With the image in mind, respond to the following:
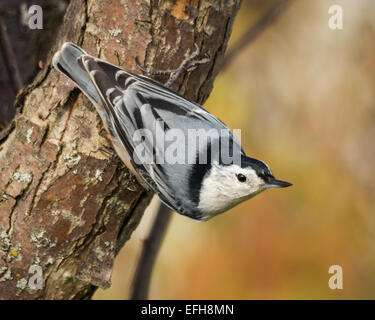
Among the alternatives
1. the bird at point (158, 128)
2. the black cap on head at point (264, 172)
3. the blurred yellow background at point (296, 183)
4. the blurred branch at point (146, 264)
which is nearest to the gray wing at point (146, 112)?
the bird at point (158, 128)

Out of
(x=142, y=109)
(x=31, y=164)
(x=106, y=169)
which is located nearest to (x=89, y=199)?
(x=106, y=169)

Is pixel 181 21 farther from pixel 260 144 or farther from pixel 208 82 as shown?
pixel 260 144

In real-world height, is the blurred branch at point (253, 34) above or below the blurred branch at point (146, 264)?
above

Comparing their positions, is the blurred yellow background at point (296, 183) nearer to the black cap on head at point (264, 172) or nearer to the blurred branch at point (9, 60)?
the blurred branch at point (9, 60)

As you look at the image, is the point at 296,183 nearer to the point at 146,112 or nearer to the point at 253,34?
the point at 253,34

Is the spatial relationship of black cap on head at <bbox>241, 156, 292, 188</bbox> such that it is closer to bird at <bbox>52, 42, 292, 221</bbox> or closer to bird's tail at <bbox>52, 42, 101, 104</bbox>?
bird at <bbox>52, 42, 292, 221</bbox>
